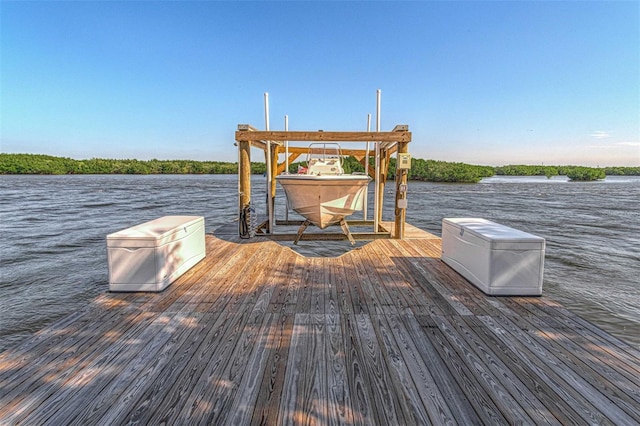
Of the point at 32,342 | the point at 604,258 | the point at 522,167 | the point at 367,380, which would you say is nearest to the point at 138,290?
the point at 32,342

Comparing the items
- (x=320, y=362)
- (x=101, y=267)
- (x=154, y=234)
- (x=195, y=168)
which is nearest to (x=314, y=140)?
(x=154, y=234)

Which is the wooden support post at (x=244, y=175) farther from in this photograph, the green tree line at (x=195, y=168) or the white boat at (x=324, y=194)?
the green tree line at (x=195, y=168)

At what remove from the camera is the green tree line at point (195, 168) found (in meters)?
53.8

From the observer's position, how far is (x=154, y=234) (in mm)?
3229

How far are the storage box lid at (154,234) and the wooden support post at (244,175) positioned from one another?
6.38ft

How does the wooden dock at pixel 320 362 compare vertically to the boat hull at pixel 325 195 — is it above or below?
below

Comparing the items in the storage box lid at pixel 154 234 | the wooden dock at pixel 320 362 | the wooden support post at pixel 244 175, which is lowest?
the wooden dock at pixel 320 362

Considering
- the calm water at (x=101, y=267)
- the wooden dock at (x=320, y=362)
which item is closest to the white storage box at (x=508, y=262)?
the wooden dock at (x=320, y=362)

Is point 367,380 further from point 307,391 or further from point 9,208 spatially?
point 9,208

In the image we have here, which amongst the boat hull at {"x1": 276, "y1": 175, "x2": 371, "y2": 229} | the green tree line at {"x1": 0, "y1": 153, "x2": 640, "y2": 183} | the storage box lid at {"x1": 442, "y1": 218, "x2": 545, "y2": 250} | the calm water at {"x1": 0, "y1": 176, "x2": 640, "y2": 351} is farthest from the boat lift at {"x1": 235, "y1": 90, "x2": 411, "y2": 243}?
the green tree line at {"x1": 0, "y1": 153, "x2": 640, "y2": 183}

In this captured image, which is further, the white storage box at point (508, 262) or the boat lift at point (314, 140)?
the boat lift at point (314, 140)

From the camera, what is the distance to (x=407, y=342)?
7.63 ft

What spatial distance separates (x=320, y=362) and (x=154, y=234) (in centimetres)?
214

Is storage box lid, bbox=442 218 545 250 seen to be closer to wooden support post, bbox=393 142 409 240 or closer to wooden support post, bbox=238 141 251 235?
wooden support post, bbox=393 142 409 240
